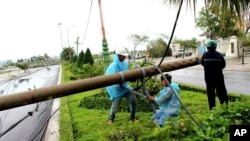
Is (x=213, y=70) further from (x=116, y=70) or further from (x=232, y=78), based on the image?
(x=232, y=78)

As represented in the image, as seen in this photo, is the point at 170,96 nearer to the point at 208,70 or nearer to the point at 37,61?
the point at 208,70

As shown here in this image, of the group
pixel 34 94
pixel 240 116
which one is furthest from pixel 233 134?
pixel 34 94

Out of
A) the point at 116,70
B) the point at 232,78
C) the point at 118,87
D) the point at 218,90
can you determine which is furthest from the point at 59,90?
the point at 232,78

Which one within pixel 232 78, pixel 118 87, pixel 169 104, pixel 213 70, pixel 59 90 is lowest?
pixel 232 78

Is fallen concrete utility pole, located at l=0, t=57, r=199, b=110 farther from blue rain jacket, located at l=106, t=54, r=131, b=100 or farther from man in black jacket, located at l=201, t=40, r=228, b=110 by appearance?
man in black jacket, located at l=201, t=40, r=228, b=110

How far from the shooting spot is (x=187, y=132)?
339 cm

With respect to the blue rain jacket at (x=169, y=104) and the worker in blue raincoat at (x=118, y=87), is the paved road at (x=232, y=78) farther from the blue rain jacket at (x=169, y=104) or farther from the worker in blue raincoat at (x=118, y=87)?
the blue rain jacket at (x=169, y=104)

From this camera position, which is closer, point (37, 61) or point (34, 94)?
point (34, 94)

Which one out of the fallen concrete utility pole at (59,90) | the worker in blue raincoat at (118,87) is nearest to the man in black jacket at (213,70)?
the worker in blue raincoat at (118,87)

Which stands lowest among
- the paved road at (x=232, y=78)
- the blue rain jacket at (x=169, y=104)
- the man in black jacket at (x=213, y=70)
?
the paved road at (x=232, y=78)

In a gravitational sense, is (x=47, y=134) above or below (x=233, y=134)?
below

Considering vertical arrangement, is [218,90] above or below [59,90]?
below

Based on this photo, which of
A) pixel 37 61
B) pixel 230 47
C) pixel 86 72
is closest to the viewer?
pixel 86 72

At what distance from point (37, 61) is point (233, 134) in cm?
11334
